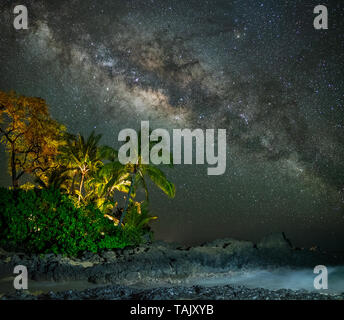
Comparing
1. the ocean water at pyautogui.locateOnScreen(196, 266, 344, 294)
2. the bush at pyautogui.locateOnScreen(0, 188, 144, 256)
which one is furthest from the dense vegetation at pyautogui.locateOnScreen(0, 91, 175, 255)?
the ocean water at pyautogui.locateOnScreen(196, 266, 344, 294)

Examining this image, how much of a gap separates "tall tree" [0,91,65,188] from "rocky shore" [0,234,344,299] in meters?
8.65

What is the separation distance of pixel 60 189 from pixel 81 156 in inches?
106

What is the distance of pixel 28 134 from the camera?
19031mm

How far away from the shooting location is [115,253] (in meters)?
14.5

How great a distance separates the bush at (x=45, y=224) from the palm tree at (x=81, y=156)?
22.3ft

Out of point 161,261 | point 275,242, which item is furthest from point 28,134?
point 275,242

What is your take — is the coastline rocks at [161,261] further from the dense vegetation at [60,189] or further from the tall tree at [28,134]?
the tall tree at [28,134]

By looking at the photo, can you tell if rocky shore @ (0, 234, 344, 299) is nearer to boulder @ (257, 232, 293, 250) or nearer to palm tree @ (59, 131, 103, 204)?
boulder @ (257, 232, 293, 250)

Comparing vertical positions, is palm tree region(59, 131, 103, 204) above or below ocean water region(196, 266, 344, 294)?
above

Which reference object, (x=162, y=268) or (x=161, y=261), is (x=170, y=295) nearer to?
(x=162, y=268)

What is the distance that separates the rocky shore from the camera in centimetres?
787
